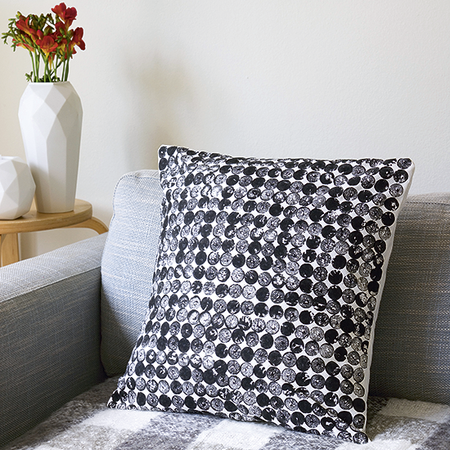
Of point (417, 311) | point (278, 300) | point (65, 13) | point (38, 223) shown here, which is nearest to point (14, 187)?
point (38, 223)

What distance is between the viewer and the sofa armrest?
0.99 metres

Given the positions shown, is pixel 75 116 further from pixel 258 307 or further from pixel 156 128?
pixel 258 307

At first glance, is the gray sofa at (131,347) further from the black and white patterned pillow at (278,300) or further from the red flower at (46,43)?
the red flower at (46,43)

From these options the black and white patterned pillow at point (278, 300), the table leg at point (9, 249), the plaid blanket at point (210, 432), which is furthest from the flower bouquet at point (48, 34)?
the plaid blanket at point (210, 432)

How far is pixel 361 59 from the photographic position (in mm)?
1430

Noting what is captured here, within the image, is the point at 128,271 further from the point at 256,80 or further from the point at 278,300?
the point at 256,80

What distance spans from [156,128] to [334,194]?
2.94ft

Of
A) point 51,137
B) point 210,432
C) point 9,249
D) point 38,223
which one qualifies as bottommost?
point 210,432

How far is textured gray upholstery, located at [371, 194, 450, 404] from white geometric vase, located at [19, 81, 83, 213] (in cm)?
90

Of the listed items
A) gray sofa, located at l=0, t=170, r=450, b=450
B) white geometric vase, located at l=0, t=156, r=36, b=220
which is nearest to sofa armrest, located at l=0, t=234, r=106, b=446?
gray sofa, located at l=0, t=170, r=450, b=450

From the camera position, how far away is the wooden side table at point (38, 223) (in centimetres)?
147

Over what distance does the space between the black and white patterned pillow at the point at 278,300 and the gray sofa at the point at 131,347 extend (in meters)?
0.06

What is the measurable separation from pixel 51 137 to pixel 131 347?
0.63 meters

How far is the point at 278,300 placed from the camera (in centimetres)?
90
